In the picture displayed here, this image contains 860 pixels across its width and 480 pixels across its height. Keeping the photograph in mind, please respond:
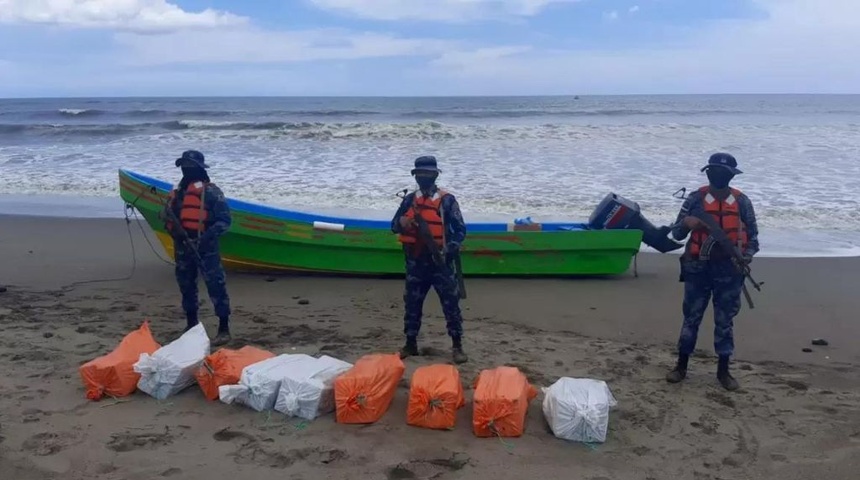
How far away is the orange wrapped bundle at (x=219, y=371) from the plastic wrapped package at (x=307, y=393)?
39 cm

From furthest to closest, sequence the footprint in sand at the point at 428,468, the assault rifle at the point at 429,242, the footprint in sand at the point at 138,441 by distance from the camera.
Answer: the assault rifle at the point at 429,242 < the footprint in sand at the point at 138,441 < the footprint in sand at the point at 428,468

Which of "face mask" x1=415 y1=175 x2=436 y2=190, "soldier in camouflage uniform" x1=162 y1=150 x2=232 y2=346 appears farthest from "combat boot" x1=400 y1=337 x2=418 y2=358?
"soldier in camouflage uniform" x1=162 y1=150 x2=232 y2=346

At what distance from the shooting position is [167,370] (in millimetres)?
4996

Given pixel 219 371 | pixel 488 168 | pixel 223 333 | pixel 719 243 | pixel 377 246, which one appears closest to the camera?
pixel 219 371

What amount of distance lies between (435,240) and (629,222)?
12.6 ft

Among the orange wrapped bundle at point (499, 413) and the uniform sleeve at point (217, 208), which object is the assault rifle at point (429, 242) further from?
the uniform sleeve at point (217, 208)

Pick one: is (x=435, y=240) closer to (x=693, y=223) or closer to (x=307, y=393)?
(x=307, y=393)

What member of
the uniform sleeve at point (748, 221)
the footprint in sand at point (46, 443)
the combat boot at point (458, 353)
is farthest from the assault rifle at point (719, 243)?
the footprint in sand at point (46, 443)

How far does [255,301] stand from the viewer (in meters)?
8.02

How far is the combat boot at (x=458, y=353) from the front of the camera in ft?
19.6

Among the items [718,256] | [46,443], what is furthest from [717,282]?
[46,443]

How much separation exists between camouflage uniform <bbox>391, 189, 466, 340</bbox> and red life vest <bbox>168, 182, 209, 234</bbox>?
62.7 inches

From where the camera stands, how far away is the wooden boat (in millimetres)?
8773

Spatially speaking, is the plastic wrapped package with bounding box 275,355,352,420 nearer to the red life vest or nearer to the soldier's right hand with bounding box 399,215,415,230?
the soldier's right hand with bounding box 399,215,415,230
